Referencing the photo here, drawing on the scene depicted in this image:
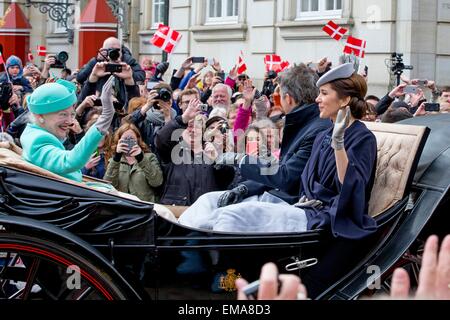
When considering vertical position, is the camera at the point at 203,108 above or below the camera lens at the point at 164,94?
below

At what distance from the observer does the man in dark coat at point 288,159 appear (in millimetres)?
5180

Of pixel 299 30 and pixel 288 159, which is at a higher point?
pixel 299 30

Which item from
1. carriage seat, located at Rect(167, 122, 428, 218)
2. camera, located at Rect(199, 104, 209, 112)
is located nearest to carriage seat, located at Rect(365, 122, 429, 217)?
carriage seat, located at Rect(167, 122, 428, 218)

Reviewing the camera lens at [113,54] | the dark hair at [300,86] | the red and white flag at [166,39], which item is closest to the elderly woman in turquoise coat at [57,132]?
the dark hair at [300,86]

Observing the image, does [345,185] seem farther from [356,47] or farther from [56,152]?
[356,47]

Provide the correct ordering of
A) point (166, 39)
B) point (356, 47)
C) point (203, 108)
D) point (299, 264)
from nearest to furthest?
Answer: point (299, 264) < point (203, 108) < point (356, 47) < point (166, 39)

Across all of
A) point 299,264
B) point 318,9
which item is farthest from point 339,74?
point 318,9

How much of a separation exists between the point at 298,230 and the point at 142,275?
94 cm

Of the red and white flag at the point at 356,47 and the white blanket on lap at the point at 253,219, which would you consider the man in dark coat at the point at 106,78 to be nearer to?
the red and white flag at the point at 356,47

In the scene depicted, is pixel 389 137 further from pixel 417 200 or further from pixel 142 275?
pixel 142 275

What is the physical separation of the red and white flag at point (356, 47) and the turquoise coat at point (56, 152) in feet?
25.1

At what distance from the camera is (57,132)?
510 cm

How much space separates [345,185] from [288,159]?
2.73 feet

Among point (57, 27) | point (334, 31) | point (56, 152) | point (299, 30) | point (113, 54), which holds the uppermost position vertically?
point (57, 27)
